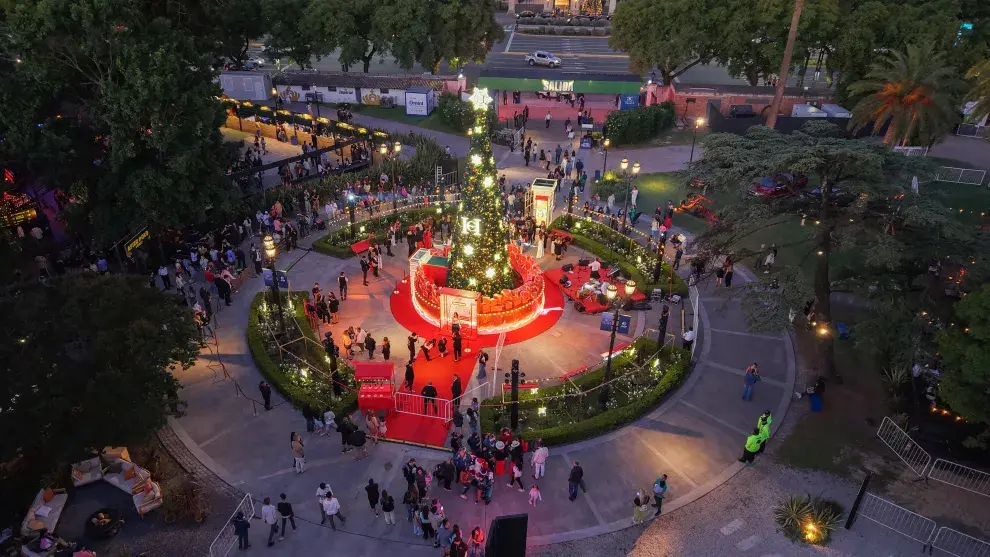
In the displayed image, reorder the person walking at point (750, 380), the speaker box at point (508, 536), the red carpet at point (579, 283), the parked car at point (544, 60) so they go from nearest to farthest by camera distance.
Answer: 1. the speaker box at point (508, 536)
2. the person walking at point (750, 380)
3. the red carpet at point (579, 283)
4. the parked car at point (544, 60)

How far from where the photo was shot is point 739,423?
65.7 ft

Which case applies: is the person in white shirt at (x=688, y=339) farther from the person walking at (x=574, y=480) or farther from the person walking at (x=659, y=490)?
the person walking at (x=574, y=480)

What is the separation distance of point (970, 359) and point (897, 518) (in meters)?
4.66

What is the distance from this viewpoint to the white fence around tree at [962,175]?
35938mm

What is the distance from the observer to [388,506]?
1585 centimetres

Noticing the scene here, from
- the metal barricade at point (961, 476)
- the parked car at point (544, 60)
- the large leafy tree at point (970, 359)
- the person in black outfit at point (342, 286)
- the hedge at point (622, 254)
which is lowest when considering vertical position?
the metal barricade at point (961, 476)

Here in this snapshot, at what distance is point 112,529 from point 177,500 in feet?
5.12

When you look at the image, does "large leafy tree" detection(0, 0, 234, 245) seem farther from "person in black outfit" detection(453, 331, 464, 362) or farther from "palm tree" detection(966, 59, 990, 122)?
"palm tree" detection(966, 59, 990, 122)

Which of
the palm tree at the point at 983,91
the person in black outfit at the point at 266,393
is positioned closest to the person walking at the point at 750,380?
the person in black outfit at the point at 266,393

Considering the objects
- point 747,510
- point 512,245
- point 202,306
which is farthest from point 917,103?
point 202,306

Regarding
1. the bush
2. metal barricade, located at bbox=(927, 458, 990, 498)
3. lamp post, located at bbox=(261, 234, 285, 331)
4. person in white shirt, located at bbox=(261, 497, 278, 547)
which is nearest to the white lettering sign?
lamp post, located at bbox=(261, 234, 285, 331)

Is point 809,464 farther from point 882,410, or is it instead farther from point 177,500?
point 177,500

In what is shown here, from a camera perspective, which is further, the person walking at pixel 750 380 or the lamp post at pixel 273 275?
the lamp post at pixel 273 275

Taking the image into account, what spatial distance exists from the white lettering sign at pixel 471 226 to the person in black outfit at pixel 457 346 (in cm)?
362
